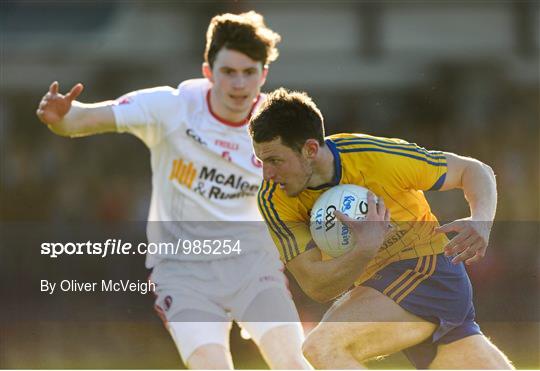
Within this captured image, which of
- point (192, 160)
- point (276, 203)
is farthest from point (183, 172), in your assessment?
point (276, 203)

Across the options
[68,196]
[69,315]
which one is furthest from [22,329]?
[68,196]

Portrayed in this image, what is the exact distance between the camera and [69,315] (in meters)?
9.85

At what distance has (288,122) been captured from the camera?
4.68 m

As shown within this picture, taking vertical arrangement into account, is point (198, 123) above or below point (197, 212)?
above

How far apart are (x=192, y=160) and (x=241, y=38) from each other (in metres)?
0.79

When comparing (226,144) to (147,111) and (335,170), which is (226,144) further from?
(335,170)

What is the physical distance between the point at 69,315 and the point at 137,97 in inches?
172

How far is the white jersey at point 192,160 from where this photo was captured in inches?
235

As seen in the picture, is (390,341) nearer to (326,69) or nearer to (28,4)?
(326,69)

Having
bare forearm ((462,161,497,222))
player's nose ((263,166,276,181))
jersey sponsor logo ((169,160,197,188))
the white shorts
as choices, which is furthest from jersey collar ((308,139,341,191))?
jersey sponsor logo ((169,160,197,188))

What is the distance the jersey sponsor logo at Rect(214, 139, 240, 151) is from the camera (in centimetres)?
604

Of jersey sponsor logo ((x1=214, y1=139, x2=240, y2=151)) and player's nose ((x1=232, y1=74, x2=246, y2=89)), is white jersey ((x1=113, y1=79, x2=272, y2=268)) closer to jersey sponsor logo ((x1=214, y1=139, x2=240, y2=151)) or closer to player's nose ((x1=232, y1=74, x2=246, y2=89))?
Answer: jersey sponsor logo ((x1=214, y1=139, x2=240, y2=151))

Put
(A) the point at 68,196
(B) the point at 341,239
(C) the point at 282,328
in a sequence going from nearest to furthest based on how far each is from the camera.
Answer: (B) the point at 341,239, (C) the point at 282,328, (A) the point at 68,196

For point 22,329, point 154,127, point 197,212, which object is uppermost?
point 154,127
